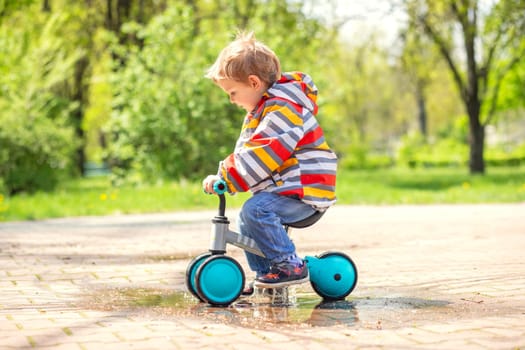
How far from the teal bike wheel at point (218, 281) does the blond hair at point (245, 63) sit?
958 millimetres

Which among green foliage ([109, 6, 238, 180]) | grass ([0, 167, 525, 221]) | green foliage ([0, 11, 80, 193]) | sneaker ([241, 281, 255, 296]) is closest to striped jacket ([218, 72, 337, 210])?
sneaker ([241, 281, 255, 296])

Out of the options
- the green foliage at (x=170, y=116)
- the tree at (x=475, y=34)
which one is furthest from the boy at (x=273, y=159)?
the tree at (x=475, y=34)

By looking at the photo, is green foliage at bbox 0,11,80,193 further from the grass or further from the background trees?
the grass

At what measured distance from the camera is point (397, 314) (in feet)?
12.5

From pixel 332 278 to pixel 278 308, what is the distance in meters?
0.41

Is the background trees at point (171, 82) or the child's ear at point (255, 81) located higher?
the background trees at point (171, 82)

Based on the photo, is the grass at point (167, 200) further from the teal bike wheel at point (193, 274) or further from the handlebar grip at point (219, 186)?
the handlebar grip at point (219, 186)

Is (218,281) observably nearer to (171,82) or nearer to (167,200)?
(167,200)

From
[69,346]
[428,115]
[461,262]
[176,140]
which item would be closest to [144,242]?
[461,262]

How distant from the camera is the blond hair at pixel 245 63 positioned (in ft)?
13.5

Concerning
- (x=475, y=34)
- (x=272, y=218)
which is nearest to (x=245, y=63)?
(x=272, y=218)

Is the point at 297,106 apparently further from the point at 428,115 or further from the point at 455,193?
the point at 428,115

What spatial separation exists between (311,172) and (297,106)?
36cm

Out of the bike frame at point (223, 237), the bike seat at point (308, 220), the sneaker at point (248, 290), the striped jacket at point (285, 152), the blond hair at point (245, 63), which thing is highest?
the blond hair at point (245, 63)
